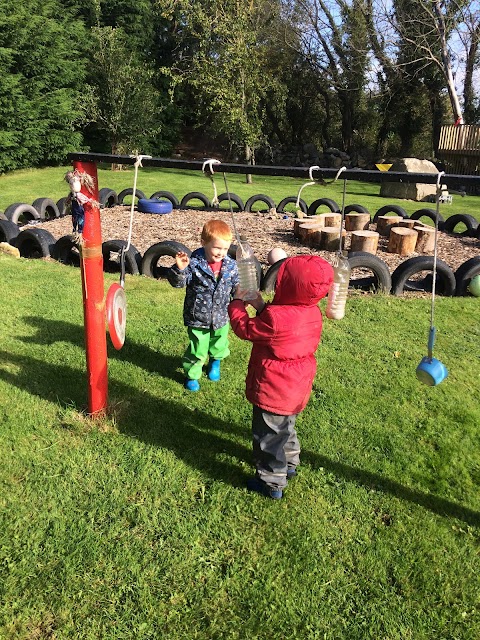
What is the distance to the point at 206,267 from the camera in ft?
14.0

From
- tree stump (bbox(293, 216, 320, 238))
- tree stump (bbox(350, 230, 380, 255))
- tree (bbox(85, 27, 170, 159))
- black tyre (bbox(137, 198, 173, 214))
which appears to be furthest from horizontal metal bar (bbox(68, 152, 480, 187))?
tree (bbox(85, 27, 170, 159))

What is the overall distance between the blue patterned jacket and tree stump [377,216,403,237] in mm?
7083

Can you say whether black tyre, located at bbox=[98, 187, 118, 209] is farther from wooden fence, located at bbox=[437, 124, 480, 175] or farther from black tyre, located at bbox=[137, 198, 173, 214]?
wooden fence, located at bbox=[437, 124, 480, 175]

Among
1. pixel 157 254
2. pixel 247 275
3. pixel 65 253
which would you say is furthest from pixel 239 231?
pixel 247 275

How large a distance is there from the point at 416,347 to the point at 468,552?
9.39 feet

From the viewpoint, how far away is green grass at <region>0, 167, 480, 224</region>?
54.6 ft

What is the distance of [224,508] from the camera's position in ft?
10.5

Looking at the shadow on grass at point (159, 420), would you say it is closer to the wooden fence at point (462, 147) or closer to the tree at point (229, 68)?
the tree at point (229, 68)

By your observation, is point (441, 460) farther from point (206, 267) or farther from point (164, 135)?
point (164, 135)

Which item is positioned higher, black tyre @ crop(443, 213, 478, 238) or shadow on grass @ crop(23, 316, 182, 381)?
black tyre @ crop(443, 213, 478, 238)

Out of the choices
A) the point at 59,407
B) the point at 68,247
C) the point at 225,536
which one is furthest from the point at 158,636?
the point at 68,247

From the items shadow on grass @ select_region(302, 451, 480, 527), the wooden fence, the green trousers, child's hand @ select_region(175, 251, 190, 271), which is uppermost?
the wooden fence

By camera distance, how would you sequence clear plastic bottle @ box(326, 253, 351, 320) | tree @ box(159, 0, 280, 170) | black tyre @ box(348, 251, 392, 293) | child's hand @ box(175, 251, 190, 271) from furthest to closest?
tree @ box(159, 0, 280, 170)
black tyre @ box(348, 251, 392, 293)
child's hand @ box(175, 251, 190, 271)
clear plastic bottle @ box(326, 253, 351, 320)

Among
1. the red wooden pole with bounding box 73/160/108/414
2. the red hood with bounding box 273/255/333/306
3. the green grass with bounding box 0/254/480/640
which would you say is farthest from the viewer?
the red wooden pole with bounding box 73/160/108/414
